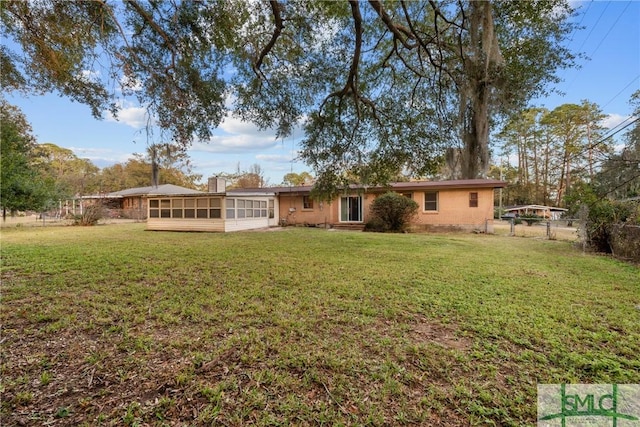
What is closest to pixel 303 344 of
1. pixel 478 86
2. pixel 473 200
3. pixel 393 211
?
pixel 478 86

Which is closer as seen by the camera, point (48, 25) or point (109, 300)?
point (109, 300)

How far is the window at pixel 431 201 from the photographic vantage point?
14.5 meters

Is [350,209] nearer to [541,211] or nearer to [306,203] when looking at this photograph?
[306,203]

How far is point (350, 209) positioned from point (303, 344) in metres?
13.8

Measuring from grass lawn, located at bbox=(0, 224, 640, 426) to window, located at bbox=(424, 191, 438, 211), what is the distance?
9539 mm

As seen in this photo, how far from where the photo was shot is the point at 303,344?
8.27 feet

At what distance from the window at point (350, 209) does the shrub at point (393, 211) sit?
5.88 ft

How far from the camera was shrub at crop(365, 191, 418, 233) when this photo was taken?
1317 centimetres

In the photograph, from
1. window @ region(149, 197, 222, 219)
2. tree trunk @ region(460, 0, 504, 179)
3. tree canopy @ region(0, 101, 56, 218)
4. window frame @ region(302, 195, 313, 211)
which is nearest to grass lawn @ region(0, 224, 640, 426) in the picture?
tree trunk @ region(460, 0, 504, 179)

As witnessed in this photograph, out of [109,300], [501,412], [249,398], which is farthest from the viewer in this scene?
[109,300]

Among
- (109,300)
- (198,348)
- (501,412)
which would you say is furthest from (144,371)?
(501,412)

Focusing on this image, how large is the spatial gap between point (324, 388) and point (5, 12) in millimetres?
6976

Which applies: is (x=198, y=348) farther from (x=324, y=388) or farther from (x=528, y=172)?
(x=528, y=172)

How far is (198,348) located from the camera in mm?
2443
